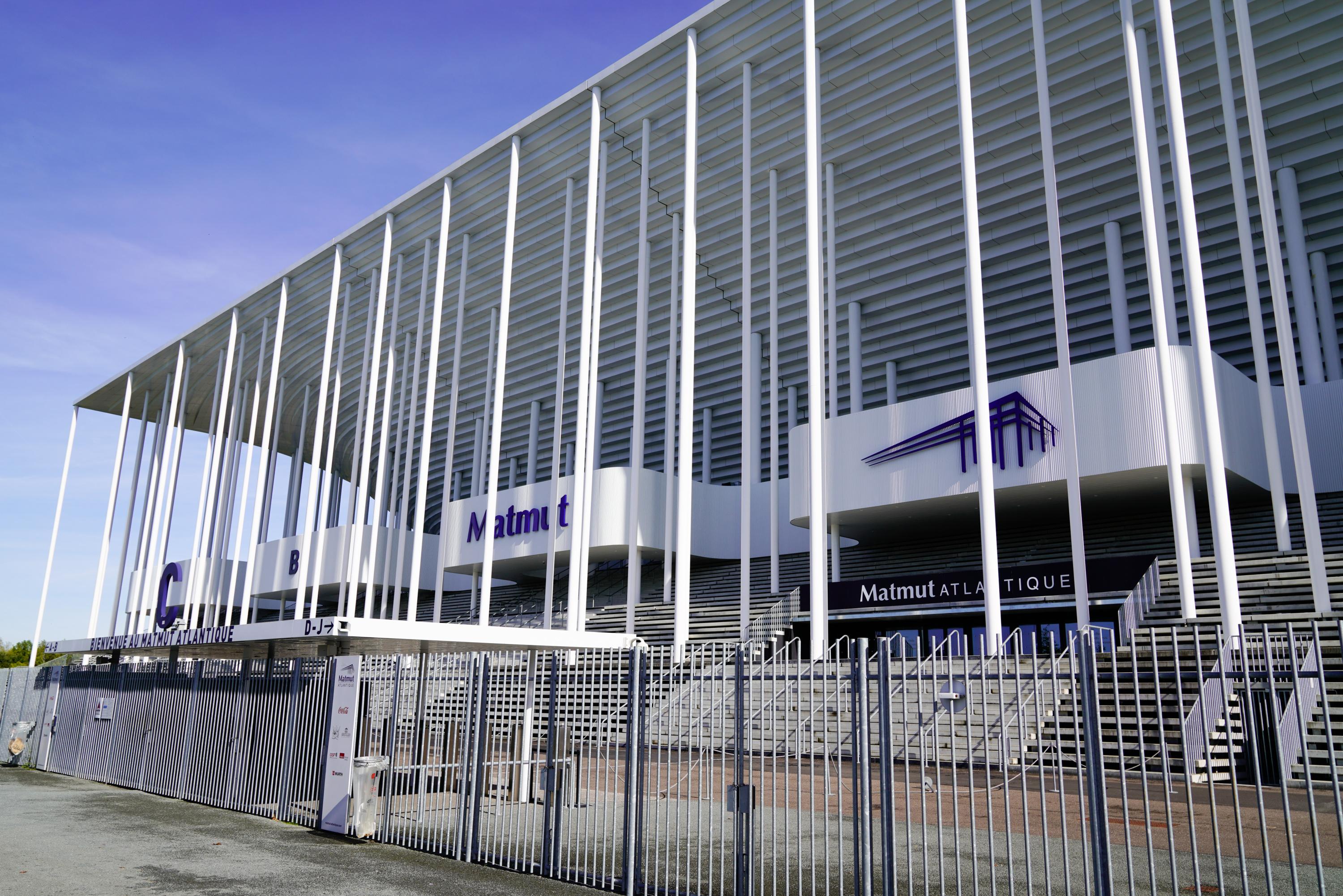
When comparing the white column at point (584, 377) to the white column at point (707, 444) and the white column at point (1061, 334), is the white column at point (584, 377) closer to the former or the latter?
the white column at point (1061, 334)

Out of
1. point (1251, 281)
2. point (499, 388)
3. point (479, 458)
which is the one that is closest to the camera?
point (1251, 281)

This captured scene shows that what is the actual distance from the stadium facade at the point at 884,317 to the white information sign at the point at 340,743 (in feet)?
2.19

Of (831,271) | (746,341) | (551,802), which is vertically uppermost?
(831,271)

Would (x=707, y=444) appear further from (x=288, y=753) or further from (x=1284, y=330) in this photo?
(x=288, y=753)

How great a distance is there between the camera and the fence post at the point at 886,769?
21.1 ft

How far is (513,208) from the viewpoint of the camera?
26.2 meters

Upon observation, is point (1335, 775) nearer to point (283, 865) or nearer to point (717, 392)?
point (283, 865)

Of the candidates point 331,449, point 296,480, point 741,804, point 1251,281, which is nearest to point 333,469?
point 296,480

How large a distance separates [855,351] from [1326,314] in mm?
12228

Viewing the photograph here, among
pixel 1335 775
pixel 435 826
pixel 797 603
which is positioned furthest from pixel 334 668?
pixel 797 603

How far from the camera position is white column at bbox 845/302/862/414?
2936cm

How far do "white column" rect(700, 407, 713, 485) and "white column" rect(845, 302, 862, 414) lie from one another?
820 centimetres

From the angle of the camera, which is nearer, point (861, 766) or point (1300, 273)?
point (861, 766)

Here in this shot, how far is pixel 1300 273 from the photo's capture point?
913 inches
